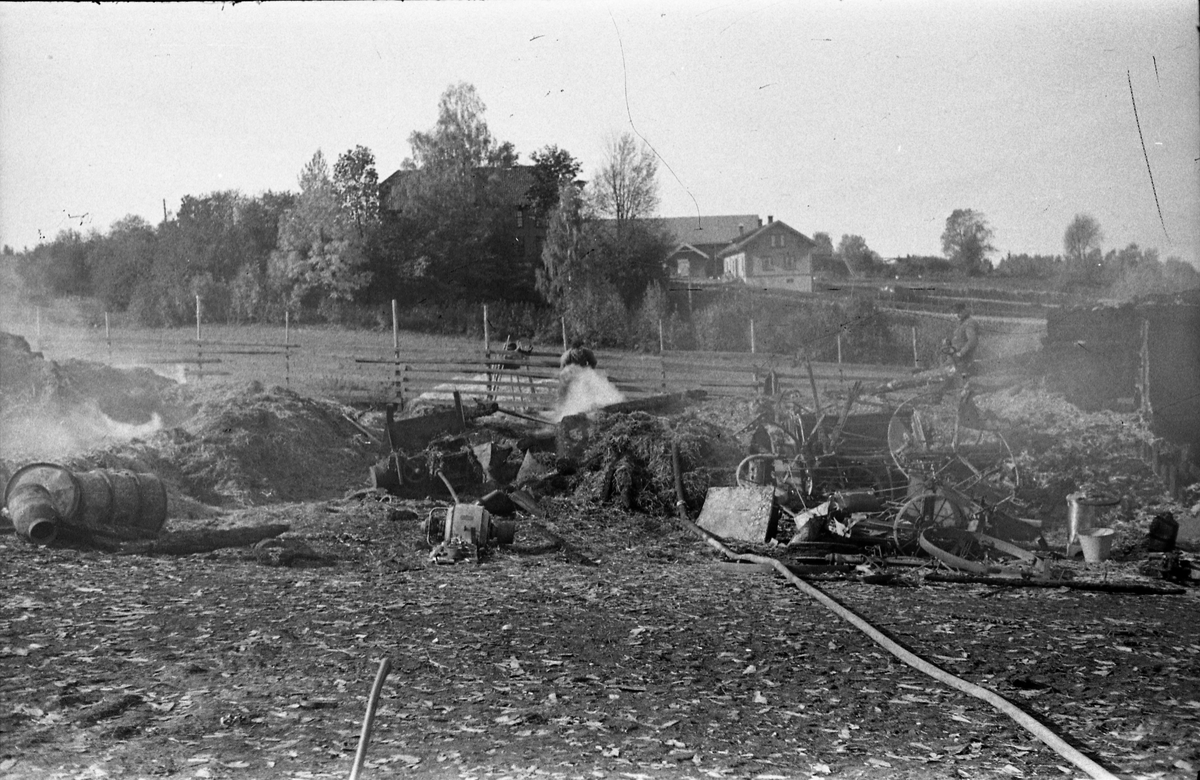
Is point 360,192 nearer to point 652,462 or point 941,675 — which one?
point 652,462

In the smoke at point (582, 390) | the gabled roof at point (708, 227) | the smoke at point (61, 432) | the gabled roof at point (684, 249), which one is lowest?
the smoke at point (61, 432)

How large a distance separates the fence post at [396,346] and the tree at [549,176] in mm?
2613

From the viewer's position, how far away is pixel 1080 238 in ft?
30.4

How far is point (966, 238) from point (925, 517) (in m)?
3.72

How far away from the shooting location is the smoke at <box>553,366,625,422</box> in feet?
43.2

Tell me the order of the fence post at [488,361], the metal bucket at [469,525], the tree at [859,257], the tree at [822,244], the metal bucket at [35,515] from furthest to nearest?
1. the fence post at [488,361]
2. the tree at [822,244]
3. the tree at [859,257]
4. the metal bucket at [469,525]
5. the metal bucket at [35,515]

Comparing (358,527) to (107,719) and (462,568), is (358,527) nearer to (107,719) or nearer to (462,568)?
(462,568)

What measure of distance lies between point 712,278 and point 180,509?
696 cm

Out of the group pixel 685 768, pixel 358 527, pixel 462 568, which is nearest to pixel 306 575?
pixel 462 568

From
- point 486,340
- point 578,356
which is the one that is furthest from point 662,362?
point 486,340

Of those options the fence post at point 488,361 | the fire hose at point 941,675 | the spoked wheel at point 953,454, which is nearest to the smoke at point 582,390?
the fence post at point 488,361

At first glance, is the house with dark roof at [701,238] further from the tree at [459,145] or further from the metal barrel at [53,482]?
the metal barrel at [53,482]

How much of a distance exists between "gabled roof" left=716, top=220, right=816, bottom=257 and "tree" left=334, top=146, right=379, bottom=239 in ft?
14.2

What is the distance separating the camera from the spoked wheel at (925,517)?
7562mm
